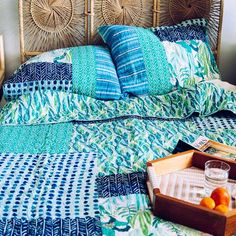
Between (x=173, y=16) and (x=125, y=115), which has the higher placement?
(x=173, y=16)

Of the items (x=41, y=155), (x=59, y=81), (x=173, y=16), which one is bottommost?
(x=41, y=155)

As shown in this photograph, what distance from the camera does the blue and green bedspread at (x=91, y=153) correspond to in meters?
1.74

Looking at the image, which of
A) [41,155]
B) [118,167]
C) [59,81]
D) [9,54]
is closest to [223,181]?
[118,167]

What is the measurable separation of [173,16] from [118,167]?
158 centimetres

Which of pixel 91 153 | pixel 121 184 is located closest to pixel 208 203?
pixel 121 184

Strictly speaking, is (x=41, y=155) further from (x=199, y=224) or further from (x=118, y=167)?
(x=199, y=224)

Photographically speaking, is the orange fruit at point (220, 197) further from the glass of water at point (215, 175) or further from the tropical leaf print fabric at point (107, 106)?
the tropical leaf print fabric at point (107, 106)

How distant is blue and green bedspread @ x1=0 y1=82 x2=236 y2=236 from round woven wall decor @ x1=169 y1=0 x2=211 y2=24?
76 centimetres

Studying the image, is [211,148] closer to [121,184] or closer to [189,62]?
[121,184]

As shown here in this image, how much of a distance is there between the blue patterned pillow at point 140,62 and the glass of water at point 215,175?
1060 mm

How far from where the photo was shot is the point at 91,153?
2270mm

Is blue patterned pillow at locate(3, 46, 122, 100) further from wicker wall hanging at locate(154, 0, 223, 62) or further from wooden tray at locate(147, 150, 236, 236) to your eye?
wooden tray at locate(147, 150, 236, 236)

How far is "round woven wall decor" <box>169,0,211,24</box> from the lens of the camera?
3340 mm

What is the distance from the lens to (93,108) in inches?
108
